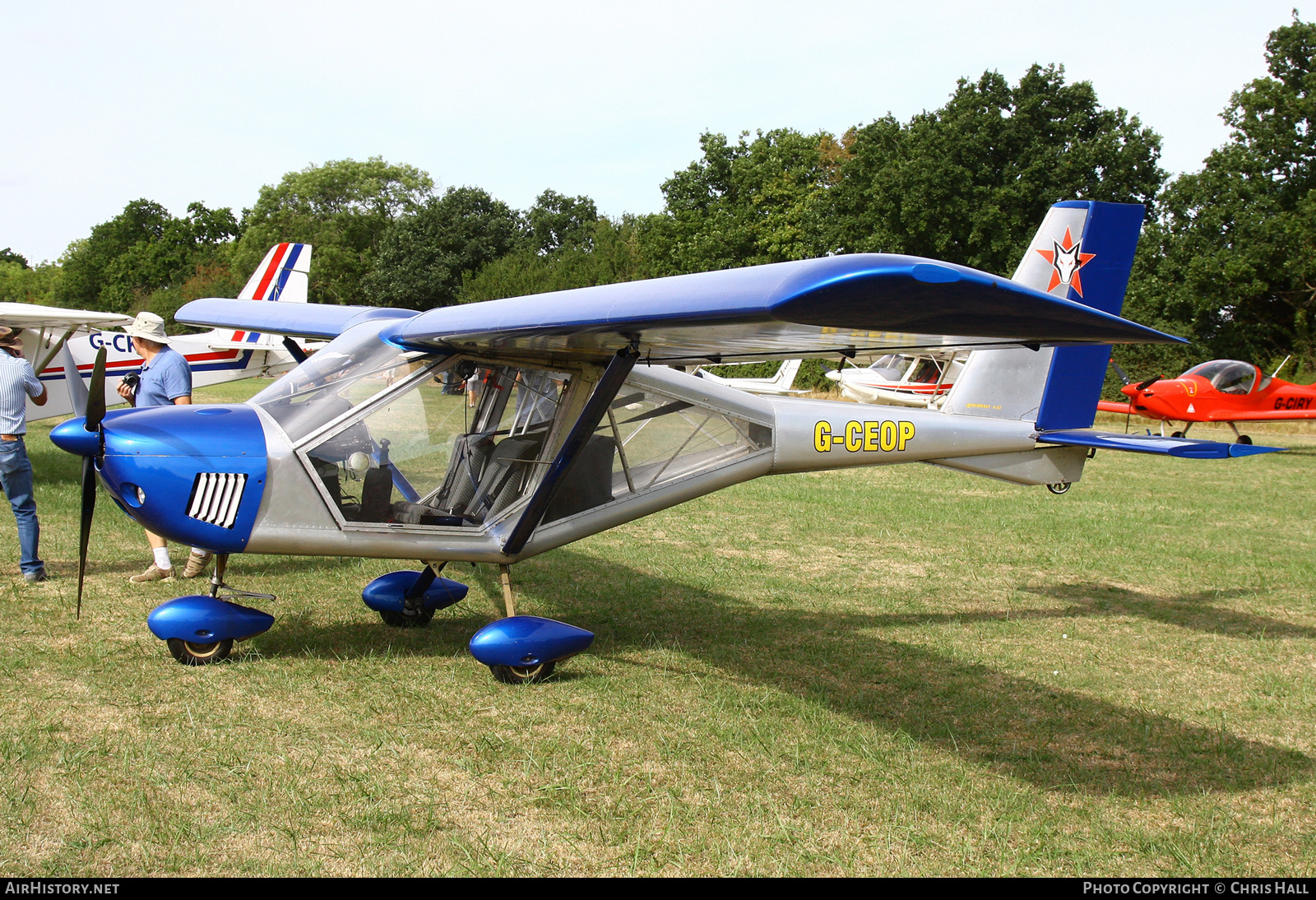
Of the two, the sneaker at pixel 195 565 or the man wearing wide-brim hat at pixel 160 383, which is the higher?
the man wearing wide-brim hat at pixel 160 383

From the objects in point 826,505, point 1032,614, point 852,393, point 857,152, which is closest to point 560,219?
point 857,152

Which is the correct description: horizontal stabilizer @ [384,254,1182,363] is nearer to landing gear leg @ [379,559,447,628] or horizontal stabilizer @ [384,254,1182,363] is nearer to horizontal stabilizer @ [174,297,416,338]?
landing gear leg @ [379,559,447,628]

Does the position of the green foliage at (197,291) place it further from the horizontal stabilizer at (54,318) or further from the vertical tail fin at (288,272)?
the horizontal stabilizer at (54,318)

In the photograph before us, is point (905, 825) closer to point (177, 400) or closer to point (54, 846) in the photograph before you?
point (54, 846)

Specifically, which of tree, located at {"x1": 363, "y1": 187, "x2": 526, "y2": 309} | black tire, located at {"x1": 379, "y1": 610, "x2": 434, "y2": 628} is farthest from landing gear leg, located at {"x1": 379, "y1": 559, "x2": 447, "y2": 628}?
tree, located at {"x1": 363, "y1": 187, "x2": 526, "y2": 309}

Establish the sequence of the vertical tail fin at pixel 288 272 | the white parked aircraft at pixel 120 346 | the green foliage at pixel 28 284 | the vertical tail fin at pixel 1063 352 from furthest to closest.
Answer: the green foliage at pixel 28 284 < the vertical tail fin at pixel 288 272 < the white parked aircraft at pixel 120 346 < the vertical tail fin at pixel 1063 352

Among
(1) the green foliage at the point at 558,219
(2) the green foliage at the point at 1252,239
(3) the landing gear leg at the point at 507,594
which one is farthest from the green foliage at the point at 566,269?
(3) the landing gear leg at the point at 507,594

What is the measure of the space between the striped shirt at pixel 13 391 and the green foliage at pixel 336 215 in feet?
215

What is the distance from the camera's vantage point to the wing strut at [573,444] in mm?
4656

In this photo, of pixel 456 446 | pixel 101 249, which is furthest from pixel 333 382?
pixel 101 249

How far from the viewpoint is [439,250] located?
57062mm

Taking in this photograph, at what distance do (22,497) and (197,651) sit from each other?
110 inches

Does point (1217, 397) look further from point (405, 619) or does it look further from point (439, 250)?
point (439, 250)

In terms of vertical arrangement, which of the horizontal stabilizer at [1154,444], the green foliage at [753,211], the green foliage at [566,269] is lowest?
the horizontal stabilizer at [1154,444]
